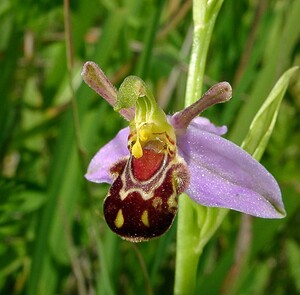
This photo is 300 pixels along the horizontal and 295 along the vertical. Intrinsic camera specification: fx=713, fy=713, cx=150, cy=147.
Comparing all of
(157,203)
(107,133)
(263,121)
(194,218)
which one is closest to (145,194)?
(157,203)

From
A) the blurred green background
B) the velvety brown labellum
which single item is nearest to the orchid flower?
the velvety brown labellum

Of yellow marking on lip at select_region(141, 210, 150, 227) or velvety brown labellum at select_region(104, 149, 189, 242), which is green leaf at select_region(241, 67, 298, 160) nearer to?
velvety brown labellum at select_region(104, 149, 189, 242)

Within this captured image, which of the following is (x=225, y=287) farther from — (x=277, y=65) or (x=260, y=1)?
(x=260, y=1)

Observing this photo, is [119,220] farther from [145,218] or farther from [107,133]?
[107,133]

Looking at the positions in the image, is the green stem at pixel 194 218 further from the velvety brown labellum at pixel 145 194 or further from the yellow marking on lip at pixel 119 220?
the yellow marking on lip at pixel 119 220

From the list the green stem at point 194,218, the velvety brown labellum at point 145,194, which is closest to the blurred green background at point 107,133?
the green stem at point 194,218
